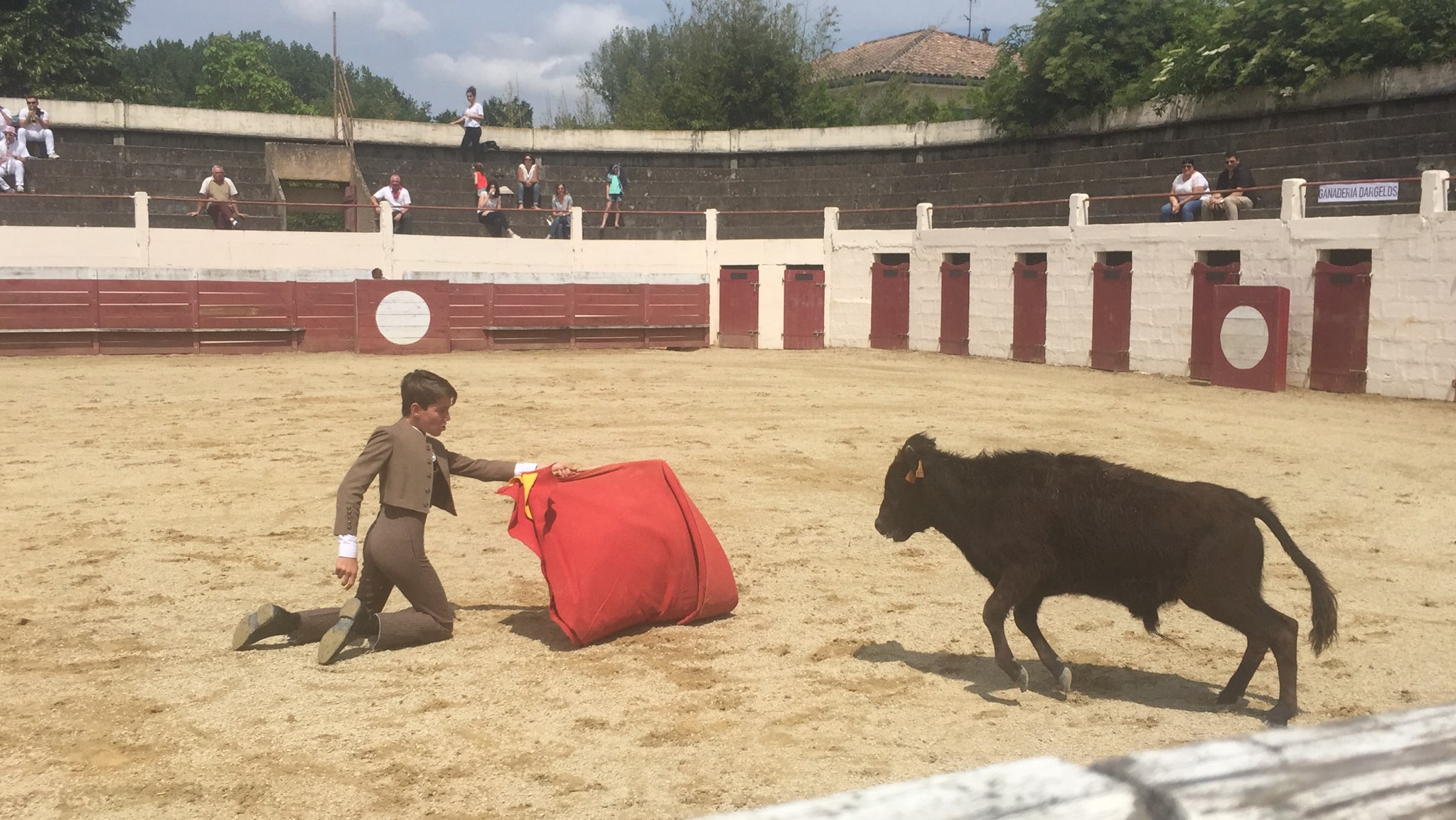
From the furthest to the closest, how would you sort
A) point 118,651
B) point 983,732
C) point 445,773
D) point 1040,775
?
point 118,651 → point 983,732 → point 445,773 → point 1040,775

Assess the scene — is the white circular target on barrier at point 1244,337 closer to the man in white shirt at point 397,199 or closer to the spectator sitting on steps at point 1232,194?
the spectator sitting on steps at point 1232,194

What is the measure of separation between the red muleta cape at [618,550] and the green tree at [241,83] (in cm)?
6530

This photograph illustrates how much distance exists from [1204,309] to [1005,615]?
1293cm

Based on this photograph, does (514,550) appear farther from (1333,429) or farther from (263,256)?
(263,256)

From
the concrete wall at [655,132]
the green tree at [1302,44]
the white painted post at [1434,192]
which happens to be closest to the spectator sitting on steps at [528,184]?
the concrete wall at [655,132]

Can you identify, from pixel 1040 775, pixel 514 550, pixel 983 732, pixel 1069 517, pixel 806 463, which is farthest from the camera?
pixel 806 463

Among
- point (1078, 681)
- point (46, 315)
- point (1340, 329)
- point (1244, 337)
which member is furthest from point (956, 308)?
point (1078, 681)

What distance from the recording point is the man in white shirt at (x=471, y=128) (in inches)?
→ 987

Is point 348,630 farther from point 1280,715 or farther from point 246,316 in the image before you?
point 246,316

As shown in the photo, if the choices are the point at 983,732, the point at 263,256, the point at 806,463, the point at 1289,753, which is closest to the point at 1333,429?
the point at 806,463

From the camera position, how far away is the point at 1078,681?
5102 mm

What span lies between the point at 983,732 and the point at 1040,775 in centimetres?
342

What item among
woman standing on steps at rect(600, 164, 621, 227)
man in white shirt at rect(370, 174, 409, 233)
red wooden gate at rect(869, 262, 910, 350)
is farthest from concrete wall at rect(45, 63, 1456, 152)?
man in white shirt at rect(370, 174, 409, 233)

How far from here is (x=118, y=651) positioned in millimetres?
5434
